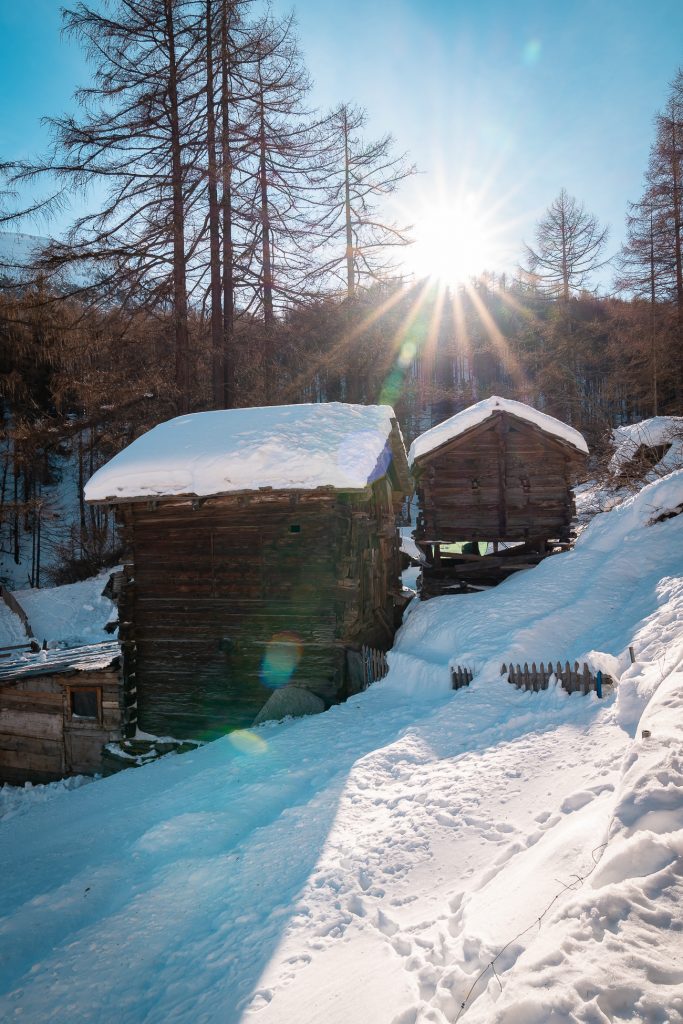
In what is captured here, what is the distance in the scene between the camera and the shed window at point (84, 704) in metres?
11.5

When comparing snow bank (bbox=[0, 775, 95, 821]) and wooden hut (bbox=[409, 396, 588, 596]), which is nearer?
snow bank (bbox=[0, 775, 95, 821])

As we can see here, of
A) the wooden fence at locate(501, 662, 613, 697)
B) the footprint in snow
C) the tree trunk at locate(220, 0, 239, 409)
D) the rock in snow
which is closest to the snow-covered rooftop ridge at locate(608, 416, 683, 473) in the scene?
the wooden fence at locate(501, 662, 613, 697)

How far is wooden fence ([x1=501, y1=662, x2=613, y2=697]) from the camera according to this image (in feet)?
22.5

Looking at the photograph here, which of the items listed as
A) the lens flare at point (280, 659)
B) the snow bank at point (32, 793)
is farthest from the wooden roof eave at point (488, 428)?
the snow bank at point (32, 793)

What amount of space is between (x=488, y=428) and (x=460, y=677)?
7.33m

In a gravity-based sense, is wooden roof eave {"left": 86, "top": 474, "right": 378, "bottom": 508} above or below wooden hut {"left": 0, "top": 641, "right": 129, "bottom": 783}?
above

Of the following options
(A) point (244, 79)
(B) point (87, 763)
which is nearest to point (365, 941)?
(B) point (87, 763)

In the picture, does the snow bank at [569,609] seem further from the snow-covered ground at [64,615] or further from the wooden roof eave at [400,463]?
the snow-covered ground at [64,615]

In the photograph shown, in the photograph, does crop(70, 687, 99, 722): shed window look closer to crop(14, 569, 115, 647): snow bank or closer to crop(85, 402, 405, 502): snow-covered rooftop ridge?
crop(85, 402, 405, 502): snow-covered rooftop ridge

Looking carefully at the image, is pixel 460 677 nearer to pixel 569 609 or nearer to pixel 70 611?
pixel 569 609

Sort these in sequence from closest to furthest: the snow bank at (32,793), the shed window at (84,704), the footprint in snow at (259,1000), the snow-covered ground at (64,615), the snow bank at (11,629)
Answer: the footprint in snow at (259,1000)
the snow bank at (32,793)
the shed window at (84,704)
the snow bank at (11,629)
the snow-covered ground at (64,615)

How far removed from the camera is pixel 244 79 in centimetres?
1723

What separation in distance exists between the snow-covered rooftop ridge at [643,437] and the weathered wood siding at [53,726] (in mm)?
14737

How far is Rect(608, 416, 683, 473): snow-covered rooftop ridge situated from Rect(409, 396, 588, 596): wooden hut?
9.84ft
